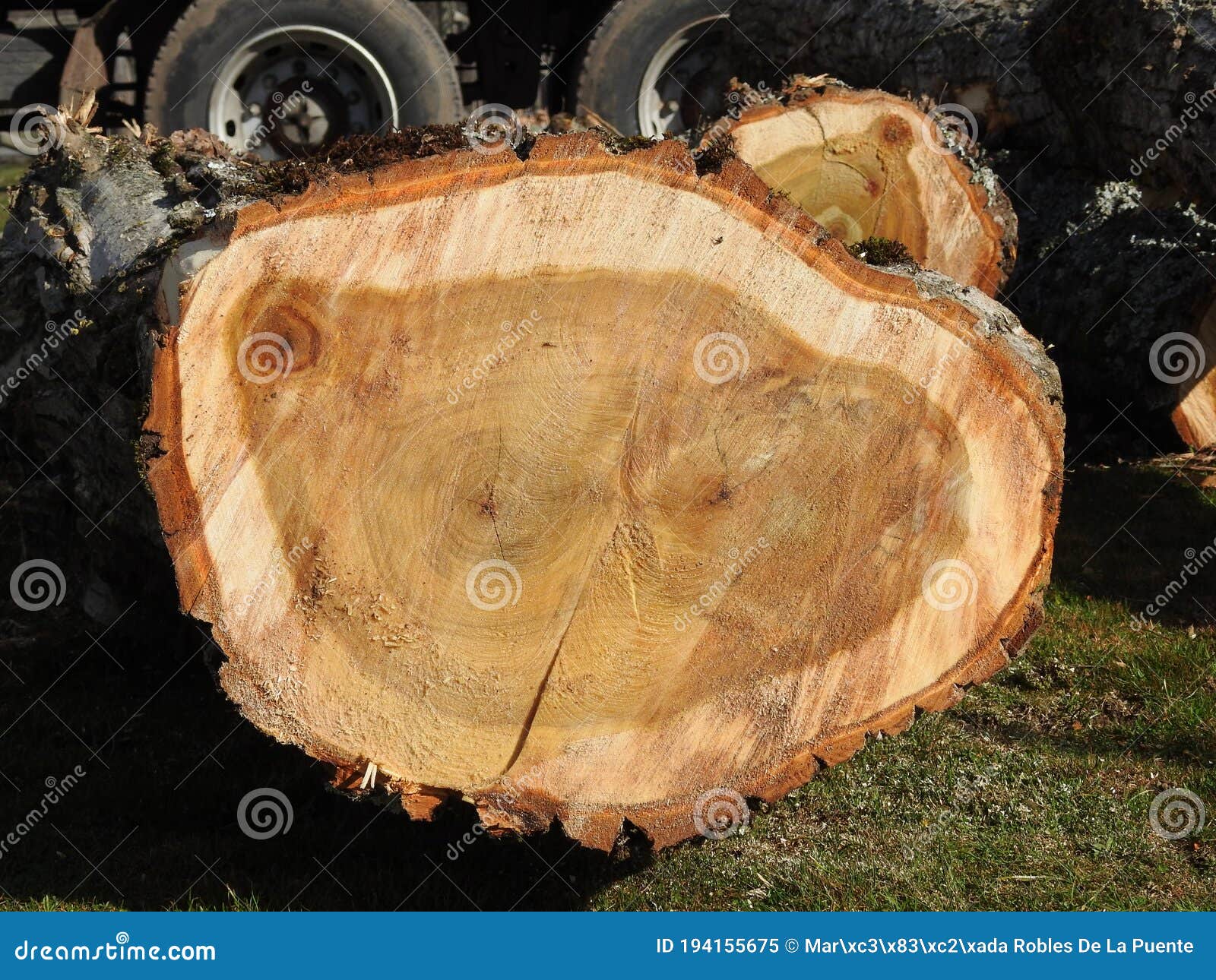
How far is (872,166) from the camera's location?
4469 mm

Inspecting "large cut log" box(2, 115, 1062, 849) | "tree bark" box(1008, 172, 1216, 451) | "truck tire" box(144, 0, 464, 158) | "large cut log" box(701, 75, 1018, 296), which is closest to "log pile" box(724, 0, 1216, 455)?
"tree bark" box(1008, 172, 1216, 451)

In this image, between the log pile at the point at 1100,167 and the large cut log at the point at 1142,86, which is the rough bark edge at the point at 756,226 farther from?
the log pile at the point at 1100,167

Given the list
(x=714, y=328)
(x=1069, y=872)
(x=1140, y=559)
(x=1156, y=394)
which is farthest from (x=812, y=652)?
(x=1156, y=394)

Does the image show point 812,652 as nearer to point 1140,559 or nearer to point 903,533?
point 903,533

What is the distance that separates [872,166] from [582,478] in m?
2.29

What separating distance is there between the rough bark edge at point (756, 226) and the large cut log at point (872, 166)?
52.9 inches

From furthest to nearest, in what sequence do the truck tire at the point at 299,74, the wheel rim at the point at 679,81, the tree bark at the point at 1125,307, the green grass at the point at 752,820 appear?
1. the wheel rim at the point at 679,81
2. the truck tire at the point at 299,74
3. the tree bark at the point at 1125,307
4. the green grass at the point at 752,820

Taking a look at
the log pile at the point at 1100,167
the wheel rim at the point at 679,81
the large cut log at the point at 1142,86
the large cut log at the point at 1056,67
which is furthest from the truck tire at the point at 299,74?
the large cut log at the point at 1142,86

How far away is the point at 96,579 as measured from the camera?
422cm

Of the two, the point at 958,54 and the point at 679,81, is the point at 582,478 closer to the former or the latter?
the point at 958,54

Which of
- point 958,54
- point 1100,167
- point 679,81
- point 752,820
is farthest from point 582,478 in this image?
point 679,81

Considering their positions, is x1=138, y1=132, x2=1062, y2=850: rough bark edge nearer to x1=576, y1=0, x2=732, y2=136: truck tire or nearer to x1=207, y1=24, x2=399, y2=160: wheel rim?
x1=207, y1=24, x2=399, y2=160: wheel rim

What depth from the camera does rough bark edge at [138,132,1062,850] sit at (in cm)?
255

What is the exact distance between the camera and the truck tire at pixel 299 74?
22.9 ft
